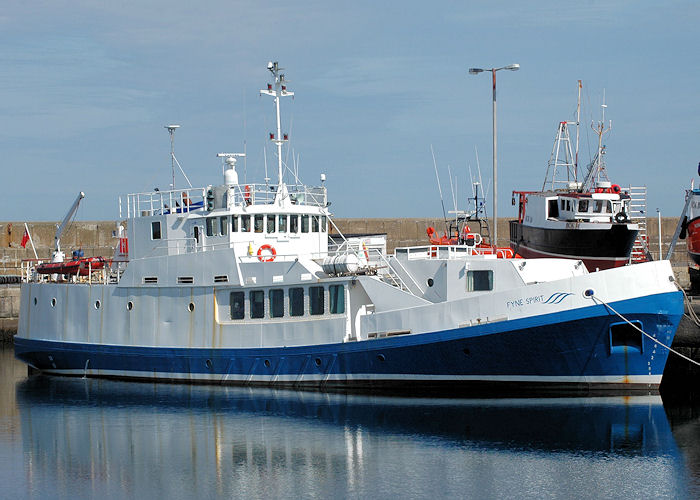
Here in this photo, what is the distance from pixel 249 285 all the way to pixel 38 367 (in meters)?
9.69

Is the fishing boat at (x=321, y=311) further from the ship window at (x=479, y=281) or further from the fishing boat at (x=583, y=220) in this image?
the fishing boat at (x=583, y=220)

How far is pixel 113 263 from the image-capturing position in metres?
30.2

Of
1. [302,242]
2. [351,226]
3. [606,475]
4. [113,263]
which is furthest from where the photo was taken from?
[351,226]

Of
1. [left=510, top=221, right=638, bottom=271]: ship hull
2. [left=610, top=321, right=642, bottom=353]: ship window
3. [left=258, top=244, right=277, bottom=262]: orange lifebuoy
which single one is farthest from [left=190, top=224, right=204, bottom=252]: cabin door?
[left=510, top=221, right=638, bottom=271]: ship hull

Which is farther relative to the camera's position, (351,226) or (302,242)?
(351,226)

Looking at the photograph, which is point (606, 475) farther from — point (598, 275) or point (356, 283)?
point (356, 283)

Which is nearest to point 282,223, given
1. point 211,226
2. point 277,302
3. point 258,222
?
point 258,222

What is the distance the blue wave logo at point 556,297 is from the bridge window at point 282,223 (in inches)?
323

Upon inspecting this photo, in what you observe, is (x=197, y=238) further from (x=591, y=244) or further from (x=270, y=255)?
(x=591, y=244)

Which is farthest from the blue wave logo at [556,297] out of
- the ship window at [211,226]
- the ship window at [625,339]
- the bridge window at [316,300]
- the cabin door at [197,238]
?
the cabin door at [197,238]

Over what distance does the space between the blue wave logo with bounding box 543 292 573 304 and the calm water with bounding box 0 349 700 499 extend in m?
2.35

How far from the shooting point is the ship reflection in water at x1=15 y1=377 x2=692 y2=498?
54.8 ft

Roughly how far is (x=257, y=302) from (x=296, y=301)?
3.88 ft

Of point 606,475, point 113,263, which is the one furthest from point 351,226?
point 606,475
